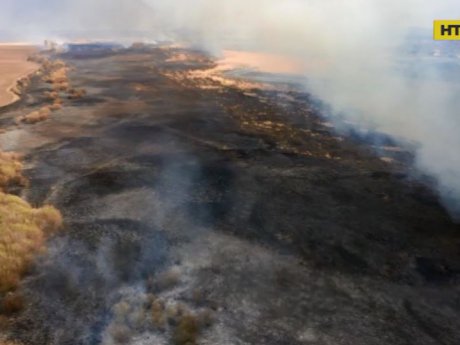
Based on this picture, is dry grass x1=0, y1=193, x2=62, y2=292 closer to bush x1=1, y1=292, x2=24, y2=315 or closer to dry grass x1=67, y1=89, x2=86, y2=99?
bush x1=1, y1=292, x2=24, y2=315

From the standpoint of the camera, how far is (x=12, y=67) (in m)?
53.6

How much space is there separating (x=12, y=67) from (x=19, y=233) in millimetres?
47052

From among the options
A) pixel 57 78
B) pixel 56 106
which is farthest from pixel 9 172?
pixel 57 78

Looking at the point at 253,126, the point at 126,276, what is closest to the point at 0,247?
the point at 126,276

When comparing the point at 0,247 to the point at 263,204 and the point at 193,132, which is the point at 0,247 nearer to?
the point at 263,204

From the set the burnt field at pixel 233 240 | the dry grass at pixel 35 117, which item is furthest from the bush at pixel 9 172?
the dry grass at pixel 35 117

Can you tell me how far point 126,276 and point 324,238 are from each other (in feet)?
20.0

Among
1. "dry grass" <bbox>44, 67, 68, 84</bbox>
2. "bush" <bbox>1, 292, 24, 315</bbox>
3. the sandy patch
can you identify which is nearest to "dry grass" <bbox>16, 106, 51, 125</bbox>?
the sandy patch

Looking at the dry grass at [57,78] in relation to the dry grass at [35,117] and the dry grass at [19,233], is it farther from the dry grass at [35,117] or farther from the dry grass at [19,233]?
the dry grass at [19,233]

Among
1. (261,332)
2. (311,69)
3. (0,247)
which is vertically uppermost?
(311,69)

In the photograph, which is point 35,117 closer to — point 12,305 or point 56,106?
point 56,106

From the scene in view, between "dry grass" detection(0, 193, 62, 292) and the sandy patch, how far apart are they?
22.0m

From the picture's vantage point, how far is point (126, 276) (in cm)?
1220

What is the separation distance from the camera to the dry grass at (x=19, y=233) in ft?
38.9
